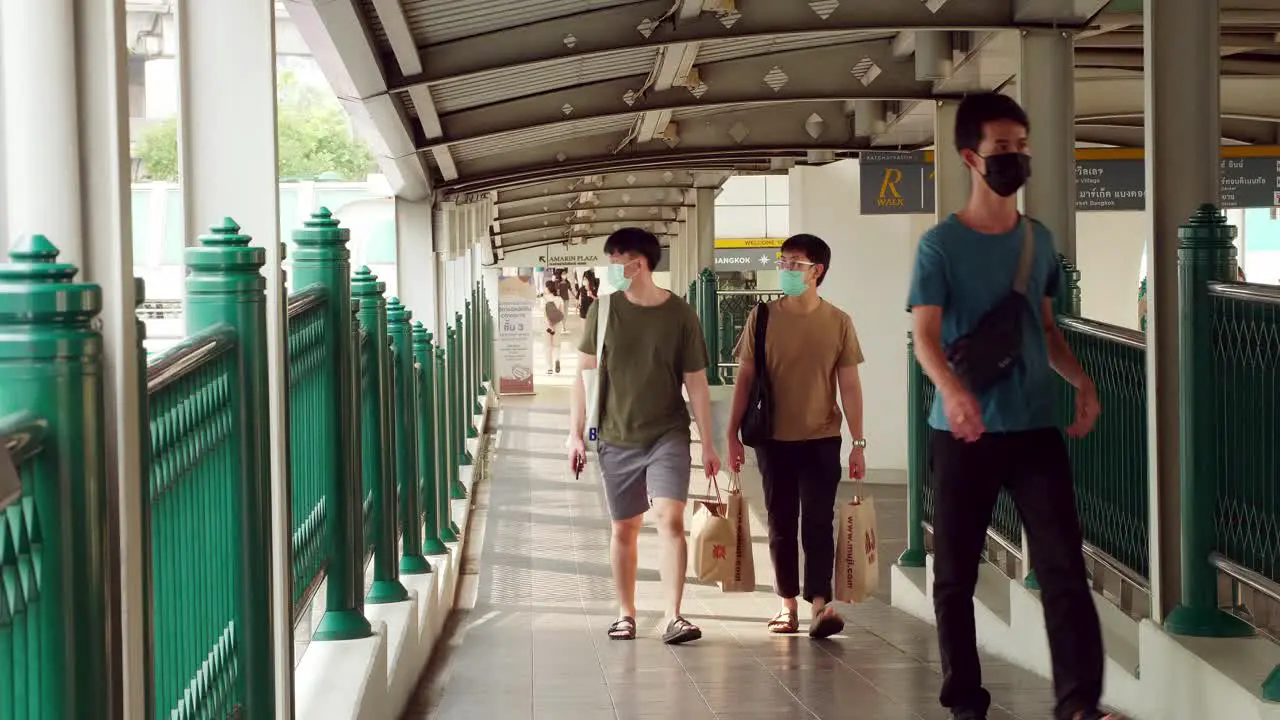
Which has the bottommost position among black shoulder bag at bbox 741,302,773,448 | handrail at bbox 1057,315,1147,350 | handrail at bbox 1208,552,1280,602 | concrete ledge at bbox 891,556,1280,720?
concrete ledge at bbox 891,556,1280,720

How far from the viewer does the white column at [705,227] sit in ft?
83.4

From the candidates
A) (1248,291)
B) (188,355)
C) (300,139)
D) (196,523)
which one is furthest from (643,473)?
(300,139)

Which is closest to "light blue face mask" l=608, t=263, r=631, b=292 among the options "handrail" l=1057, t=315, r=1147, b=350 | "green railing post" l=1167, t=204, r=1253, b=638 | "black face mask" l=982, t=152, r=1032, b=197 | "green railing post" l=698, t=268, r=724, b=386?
"handrail" l=1057, t=315, r=1147, b=350

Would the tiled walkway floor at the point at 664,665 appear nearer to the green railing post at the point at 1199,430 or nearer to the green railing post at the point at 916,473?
the green railing post at the point at 916,473

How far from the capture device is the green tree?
4016 mm

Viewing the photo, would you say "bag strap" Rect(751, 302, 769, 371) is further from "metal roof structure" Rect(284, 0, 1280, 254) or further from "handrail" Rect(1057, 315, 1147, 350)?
"metal roof structure" Rect(284, 0, 1280, 254)

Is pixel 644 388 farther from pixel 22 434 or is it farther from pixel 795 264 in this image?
pixel 22 434

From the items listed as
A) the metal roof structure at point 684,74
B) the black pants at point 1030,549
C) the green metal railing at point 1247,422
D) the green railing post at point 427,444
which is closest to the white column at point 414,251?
the metal roof structure at point 684,74

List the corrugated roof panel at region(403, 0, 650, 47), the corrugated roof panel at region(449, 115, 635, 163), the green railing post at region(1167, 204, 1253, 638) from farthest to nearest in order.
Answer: the corrugated roof panel at region(449, 115, 635, 163), the corrugated roof panel at region(403, 0, 650, 47), the green railing post at region(1167, 204, 1253, 638)

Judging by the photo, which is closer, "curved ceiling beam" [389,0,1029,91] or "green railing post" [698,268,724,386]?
"curved ceiling beam" [389,0,1029,91]

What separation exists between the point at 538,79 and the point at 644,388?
4401mm

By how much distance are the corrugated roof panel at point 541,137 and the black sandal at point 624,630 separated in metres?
5.19

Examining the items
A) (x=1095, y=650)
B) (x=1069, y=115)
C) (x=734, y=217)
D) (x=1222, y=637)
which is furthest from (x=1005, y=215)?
(x=734, y=217)

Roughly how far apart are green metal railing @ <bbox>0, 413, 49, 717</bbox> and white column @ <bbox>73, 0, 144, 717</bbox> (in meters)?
0.36
